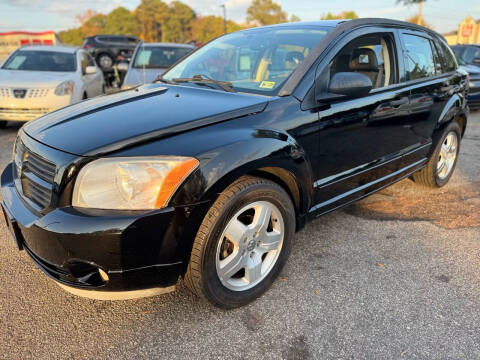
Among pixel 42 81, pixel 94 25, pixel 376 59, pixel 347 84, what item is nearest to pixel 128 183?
pixel 347 84

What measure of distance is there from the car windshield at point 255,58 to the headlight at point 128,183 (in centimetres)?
97

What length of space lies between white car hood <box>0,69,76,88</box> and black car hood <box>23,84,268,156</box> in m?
4.37

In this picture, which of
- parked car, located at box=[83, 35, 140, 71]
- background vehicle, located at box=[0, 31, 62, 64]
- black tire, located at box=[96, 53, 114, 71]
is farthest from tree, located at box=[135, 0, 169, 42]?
black tire, located at box=[96, 53, 114, 71]

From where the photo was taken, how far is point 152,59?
8.02 meters

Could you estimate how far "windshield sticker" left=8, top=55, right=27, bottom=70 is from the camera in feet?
22.8

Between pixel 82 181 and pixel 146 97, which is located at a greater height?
pixel 146 97

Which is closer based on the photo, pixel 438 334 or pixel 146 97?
pixel 438 334

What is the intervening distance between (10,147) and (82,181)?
15.8 ft

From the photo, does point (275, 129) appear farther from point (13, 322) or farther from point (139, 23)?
point (139, 23)

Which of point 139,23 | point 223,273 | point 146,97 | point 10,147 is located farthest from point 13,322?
point 139,23

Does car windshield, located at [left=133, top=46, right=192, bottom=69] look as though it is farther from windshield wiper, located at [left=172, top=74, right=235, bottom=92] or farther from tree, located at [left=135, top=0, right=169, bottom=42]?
tree, located at [left=135, top=0, right=169, bottom=42]

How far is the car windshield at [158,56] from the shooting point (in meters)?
7.76

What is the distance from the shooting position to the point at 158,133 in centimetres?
186

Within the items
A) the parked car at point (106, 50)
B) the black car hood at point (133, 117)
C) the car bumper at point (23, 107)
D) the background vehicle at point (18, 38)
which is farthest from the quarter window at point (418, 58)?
the background vehicle at point (18, 38)
